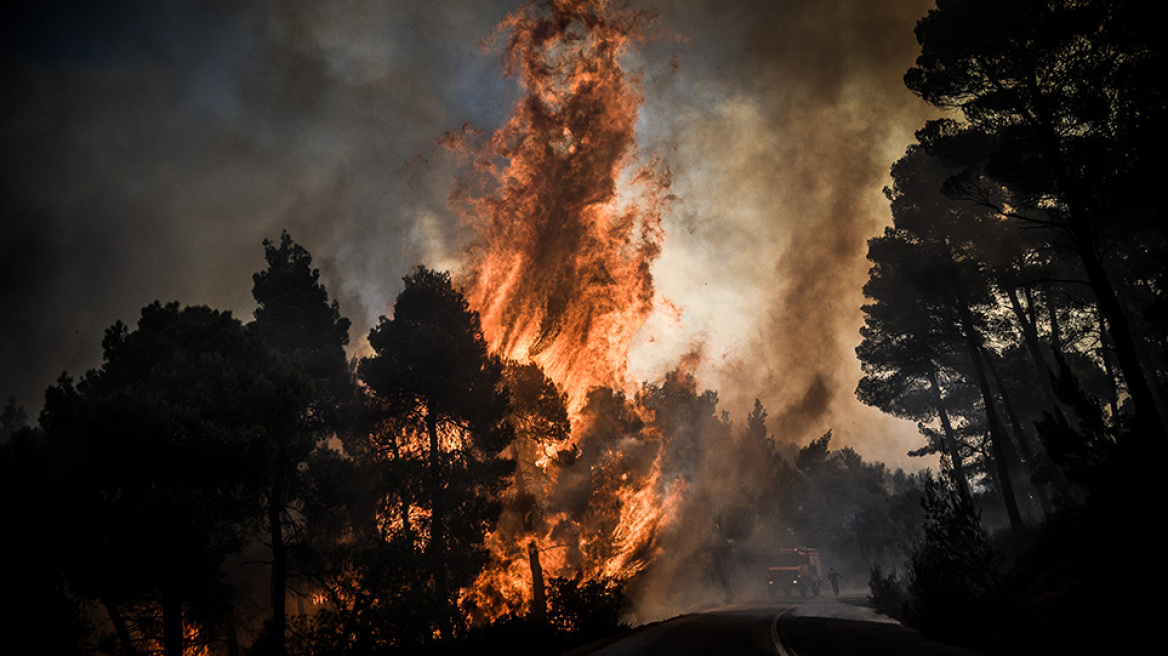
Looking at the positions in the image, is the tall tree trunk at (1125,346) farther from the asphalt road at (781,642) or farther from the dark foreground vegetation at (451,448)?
the asphalt road at (781,642)

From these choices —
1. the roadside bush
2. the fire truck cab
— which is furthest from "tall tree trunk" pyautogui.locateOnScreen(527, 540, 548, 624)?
the fire truck cab

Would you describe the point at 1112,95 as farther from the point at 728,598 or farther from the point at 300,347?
the point at 728,598

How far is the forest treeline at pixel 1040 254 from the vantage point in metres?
12.5

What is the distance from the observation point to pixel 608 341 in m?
32.2

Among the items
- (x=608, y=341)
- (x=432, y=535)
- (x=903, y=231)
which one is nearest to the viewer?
(x=432, y=535)

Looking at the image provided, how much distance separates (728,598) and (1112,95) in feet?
197

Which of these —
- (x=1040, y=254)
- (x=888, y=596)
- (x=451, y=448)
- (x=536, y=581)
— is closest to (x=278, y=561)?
(x=451, y=448)

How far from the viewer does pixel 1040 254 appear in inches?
1203

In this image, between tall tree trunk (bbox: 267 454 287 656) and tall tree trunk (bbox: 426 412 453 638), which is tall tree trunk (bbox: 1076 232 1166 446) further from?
tall tree trunk (bbox: 267 454 287 656)

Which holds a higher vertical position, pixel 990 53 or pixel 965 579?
pixel 990 53

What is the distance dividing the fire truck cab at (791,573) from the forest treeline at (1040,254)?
3173 cm

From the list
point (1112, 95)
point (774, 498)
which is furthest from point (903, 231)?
point (774, 498)

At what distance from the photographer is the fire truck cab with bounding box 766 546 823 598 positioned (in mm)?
63062

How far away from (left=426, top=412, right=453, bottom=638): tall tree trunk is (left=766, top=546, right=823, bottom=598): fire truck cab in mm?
50444
